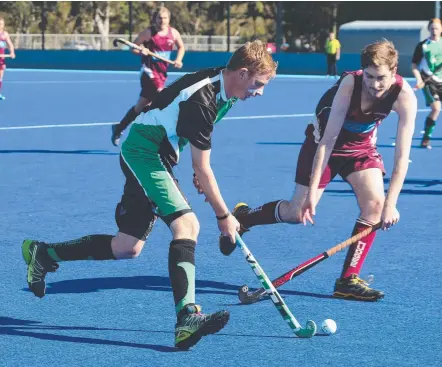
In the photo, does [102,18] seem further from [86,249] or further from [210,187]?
[210,187]

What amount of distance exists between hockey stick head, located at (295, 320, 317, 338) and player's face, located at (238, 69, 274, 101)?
1189mm

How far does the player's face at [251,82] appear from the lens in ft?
15.8

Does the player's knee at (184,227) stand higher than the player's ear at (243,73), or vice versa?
the player's ear at (243,73)

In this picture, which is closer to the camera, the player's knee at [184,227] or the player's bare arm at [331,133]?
the player's knee at [184,227]

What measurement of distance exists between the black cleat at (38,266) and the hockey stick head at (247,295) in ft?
3.53

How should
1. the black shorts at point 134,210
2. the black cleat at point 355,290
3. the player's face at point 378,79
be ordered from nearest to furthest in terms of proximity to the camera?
1. the black shorts at point 134,210
2. the player's face at point 378,79
3. the black cleat at point 355,290

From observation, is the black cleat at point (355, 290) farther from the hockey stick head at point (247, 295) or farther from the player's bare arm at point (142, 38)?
the player's bare arm at point (142, 38)

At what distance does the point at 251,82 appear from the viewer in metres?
4.82

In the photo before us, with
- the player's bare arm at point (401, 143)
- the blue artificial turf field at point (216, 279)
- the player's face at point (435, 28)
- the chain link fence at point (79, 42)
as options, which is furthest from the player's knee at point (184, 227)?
the chain link fence at point (79, 42)

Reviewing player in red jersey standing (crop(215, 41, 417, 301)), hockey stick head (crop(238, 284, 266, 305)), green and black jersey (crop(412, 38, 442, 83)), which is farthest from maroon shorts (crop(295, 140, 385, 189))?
green and black jersey (crop(412, 38, 442, 83))

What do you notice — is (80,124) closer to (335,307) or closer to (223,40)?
(335,307)

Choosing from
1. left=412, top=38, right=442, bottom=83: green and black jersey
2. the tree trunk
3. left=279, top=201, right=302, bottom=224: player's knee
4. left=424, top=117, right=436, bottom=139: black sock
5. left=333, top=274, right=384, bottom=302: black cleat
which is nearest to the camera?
left=333, top=274, right=384, bottom=302: black cleat

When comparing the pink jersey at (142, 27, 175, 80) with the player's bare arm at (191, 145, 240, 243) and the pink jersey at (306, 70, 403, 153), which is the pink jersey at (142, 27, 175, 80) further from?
the player's bare arm at (191, 145, 240, 243)

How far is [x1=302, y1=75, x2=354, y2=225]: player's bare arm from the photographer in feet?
18.3
